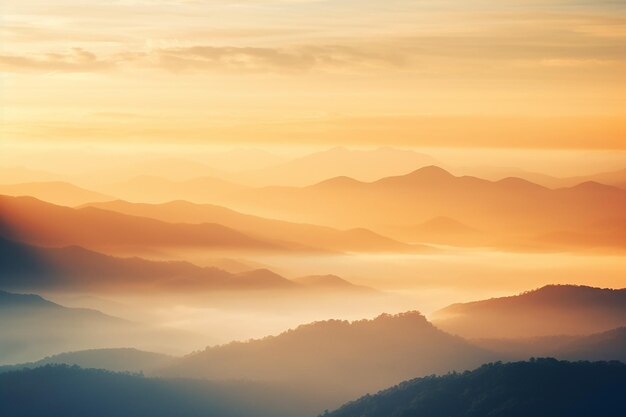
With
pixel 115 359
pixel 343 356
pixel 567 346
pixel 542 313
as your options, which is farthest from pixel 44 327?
pixel 567 346

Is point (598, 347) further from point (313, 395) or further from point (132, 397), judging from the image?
point (132, 397)

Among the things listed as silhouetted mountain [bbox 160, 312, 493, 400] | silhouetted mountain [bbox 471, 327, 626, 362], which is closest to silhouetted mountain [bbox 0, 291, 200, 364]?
silhouetted mountain [bbox 160, 312, 493, 400]

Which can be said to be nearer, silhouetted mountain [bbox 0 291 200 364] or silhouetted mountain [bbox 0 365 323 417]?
silhouetted mountain [bbox 0 365 323 417]

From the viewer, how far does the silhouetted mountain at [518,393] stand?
68250mm

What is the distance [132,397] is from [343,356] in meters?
23.9

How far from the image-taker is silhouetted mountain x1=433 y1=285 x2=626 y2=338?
137 meters

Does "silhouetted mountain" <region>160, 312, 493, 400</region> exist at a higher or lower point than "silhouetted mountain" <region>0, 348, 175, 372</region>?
lower

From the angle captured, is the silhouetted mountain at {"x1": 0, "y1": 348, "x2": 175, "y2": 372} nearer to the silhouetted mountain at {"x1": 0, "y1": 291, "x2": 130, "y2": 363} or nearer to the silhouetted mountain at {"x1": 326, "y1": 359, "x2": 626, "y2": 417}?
the silhouetted mountain at {"x1": 0, "y1": 291, "x2": 130, "y2": 363}

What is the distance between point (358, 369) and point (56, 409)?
29.0m

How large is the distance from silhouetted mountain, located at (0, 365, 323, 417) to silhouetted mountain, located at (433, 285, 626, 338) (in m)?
43.2

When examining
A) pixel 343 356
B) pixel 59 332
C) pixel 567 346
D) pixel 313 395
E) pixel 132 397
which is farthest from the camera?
pixel 59 332

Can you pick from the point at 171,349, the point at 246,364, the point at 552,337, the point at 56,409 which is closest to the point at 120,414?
the point at 56,409

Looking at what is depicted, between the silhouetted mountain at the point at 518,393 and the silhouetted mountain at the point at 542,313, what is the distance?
196 feet

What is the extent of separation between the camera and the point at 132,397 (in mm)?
92500
